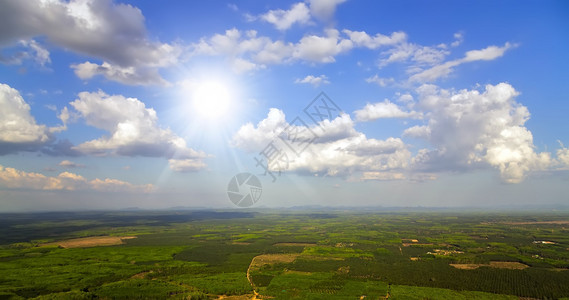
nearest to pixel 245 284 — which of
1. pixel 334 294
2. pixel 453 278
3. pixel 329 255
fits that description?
pixel 334 294

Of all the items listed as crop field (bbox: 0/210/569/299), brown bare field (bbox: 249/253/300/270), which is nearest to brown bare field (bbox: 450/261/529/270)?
crop field (bbox: 0/210/569/299)

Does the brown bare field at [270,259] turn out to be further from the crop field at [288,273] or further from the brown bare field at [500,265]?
the brown bare field at [500,265]

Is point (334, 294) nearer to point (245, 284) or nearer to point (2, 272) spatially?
point (245, 284)

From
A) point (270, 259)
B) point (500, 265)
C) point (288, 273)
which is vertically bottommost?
point (500, 265)

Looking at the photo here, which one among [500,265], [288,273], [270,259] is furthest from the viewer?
[270,259]

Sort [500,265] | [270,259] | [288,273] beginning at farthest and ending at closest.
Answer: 1. [270,259]
2. [500,265]
3. [288,273]

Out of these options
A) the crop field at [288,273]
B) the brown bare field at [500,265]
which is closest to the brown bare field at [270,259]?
the crop field at [288,273]

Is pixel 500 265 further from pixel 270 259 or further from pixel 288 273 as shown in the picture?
pixel 270 259

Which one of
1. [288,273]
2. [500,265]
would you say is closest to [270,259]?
[288,273]

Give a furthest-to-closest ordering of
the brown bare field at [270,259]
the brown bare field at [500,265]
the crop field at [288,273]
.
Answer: the brown bare field at [270,259] → the brown bare field at [500,265] → the crop field at [288,273]

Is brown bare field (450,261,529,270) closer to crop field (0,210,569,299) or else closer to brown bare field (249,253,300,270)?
crop field (0,210,569,299)

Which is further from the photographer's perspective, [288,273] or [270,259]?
[270,259]
